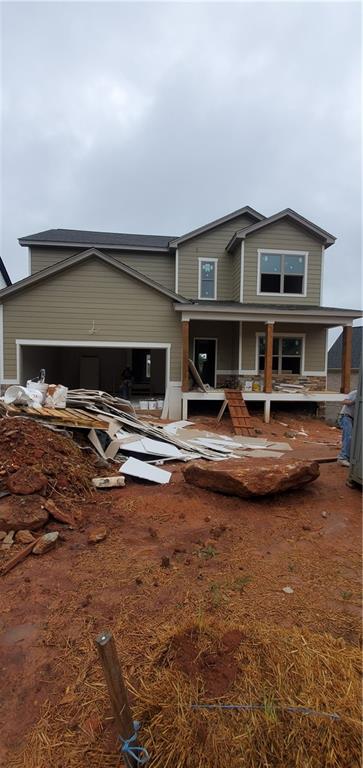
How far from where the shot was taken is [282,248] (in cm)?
1416

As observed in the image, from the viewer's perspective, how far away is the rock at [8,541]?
3520 millimetres

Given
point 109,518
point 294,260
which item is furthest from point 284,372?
point 109,518

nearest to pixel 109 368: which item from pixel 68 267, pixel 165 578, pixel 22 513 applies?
pixel 68 267

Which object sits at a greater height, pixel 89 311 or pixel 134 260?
pixel 134 260

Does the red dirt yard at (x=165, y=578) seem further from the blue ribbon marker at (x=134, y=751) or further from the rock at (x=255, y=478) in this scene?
the blue ribbon marker at (x=134, y=751)

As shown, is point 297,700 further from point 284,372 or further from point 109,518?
point 284,372

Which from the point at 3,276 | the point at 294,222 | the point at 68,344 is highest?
the point at 294,222

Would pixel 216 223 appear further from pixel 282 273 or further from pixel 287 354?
pixel 287 354

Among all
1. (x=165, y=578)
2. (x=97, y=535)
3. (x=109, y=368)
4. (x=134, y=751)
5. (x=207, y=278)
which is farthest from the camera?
(x=109, y=368)

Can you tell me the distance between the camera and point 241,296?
551 inches

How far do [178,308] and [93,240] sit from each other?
603 cm

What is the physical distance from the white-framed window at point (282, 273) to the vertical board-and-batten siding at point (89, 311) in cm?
426

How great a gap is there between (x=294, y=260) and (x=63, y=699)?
14784 millimetres

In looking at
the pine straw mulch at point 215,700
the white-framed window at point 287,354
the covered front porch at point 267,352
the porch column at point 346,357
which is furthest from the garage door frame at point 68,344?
the pine straw mulch at point 215,700
